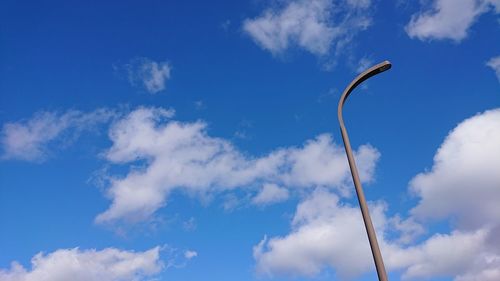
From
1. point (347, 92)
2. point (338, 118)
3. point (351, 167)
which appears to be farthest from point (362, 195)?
point (347, 92)

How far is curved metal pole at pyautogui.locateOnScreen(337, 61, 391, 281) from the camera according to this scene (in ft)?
25.9

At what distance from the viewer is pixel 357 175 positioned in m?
9.02

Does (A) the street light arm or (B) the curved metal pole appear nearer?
(B) the curved metal pole

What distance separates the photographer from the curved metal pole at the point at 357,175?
791 centimetres

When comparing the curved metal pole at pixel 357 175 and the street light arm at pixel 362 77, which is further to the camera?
the street light arm at pixel 362 77

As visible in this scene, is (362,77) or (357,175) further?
(362,77)

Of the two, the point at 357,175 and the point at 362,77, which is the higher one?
the point at 362,77

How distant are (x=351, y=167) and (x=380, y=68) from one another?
2.56 meters

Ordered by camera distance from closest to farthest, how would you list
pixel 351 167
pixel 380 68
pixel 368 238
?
pixel 368 238, pixel 351 167, pixel 380 68

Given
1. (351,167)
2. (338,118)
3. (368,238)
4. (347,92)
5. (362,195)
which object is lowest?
(368,238)

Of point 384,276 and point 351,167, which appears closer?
point 384,276

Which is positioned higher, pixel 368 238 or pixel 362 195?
pixel 362 195

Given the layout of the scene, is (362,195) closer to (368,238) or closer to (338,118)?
(368,238)

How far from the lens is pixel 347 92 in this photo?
34.1ft
